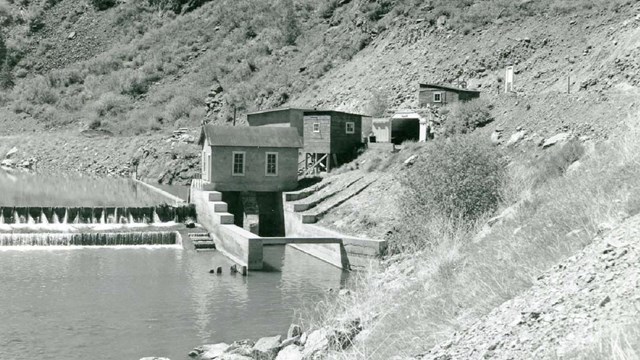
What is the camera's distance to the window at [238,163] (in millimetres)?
38500

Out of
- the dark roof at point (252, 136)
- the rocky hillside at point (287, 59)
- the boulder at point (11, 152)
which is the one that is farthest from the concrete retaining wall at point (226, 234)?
the boulder at point (11, 152)

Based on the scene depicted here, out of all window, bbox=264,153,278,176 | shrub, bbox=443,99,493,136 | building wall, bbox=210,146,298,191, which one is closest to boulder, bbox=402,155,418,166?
shrub, bbox=443,99,493,136

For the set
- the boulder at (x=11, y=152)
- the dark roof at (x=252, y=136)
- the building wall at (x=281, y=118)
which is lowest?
the boulder at (x=11, y=152)

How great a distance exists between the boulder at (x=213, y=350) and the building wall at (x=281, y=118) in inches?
1095

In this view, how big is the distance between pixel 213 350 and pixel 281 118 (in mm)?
30196

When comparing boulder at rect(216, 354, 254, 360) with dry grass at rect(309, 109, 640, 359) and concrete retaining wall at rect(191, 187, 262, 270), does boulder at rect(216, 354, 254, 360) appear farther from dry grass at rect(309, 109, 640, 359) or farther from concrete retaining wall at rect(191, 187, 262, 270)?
concrete retaining wall at rect(191, 187, 262, 270)

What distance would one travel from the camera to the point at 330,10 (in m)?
89.3

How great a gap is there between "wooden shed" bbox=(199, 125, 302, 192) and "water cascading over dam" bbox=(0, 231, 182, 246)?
5.91 metres

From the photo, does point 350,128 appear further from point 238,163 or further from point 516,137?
point 516,137

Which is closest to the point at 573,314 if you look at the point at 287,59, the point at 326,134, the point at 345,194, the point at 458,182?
the point at 458,182

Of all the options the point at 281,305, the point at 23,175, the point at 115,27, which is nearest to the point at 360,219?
the point at 281,305

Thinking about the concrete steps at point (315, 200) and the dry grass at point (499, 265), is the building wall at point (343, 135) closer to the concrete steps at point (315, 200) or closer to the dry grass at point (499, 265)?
the concrete steps at point (315, 200)

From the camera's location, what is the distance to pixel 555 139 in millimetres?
28203

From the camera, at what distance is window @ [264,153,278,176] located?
39000 mm
